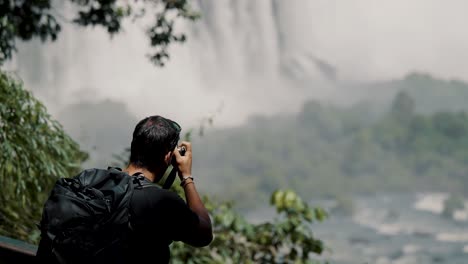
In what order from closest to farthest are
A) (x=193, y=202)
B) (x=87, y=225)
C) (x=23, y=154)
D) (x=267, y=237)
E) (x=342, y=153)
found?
(x=87, y=225), (x=193, y=202), (x=23, y=154), (x=267, y=237), (x=342, y=153)

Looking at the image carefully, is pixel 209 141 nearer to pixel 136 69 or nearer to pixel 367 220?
pixel 136 69

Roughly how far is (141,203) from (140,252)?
4.7 inches

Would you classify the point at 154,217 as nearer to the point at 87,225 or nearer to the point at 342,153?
the point at 87,225

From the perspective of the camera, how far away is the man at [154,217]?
155 cm

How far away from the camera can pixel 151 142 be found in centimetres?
167

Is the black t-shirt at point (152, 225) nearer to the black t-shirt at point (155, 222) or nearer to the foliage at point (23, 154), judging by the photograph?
the black t-shirt at point (155, 222)

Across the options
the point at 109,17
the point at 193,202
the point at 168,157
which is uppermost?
the point at 109,17

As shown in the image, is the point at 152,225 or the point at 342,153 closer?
the point at 152,225

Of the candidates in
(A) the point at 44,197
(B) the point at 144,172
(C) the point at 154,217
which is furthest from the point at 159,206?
(A) the point at 44,197

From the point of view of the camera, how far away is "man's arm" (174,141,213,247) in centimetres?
160

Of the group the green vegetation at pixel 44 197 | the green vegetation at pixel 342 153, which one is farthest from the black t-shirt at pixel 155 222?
the green vegetation at pixel 342 153

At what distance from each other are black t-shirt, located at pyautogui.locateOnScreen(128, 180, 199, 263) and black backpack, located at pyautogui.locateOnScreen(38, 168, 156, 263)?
0.08ft

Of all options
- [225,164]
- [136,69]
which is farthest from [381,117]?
[136,69]

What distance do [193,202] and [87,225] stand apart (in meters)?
0.27
